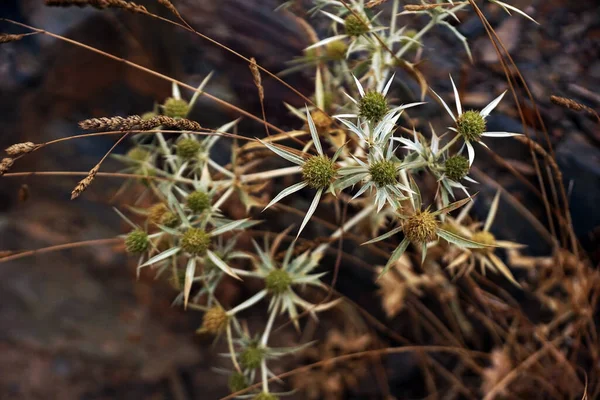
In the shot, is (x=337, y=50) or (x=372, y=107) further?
(x=337, y=50)

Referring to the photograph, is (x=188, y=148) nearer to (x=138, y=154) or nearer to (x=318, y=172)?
(x=138, y=154)

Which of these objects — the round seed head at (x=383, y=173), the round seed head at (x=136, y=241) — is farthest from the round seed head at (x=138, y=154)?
the round seed head at (x=383, y=173)

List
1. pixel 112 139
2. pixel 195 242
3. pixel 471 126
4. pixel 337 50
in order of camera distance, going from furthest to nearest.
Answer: pixel 112 139 → pixel 337 50 → pixel 195 242 → pixel 471 126

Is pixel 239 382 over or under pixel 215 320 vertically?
under

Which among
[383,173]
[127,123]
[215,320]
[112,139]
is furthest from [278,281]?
[112,139]

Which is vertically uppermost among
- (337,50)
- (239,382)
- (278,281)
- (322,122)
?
(337,50)

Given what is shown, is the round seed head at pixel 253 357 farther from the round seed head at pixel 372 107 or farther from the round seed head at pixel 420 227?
the round seed head at pixel 372 107

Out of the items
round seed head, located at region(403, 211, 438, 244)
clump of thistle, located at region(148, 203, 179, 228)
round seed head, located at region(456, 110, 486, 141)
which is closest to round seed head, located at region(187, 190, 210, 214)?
clump of thistle, located at region(148, 203, 179, 228)
